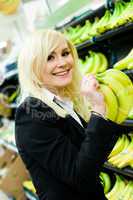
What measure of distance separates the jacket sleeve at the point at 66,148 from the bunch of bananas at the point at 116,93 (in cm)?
19

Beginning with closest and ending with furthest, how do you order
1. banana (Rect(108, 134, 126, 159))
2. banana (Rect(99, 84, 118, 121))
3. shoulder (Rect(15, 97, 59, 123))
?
1. shoulder (Rect(15, 97, 59, 123))
2. banana (Rect(99, 84, 118, 121))
3. banana (Rect(108, 134, 126, 159))

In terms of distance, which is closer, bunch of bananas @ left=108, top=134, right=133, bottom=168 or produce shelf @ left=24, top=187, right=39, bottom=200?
bunch of bananas @ left=108, top=134, right=133, bottom=168

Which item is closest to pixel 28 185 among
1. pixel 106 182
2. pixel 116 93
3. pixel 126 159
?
pixel 106 182

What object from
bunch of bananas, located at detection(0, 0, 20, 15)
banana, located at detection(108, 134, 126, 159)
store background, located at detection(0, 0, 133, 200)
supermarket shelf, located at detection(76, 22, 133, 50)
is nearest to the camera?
supermarket shelf, located at detection(76, 22, 133, 50)

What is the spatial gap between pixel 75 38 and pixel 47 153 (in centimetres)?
226

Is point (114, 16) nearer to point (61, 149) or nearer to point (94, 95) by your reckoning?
point (94, 95)

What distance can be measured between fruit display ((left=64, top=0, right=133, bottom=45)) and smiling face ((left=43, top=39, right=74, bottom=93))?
107cm

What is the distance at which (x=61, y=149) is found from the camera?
150 cm

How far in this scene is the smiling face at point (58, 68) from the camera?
1.67 metres

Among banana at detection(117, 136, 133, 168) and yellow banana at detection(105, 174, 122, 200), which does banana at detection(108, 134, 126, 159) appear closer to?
banana at detection(117, 136, 133, 168)

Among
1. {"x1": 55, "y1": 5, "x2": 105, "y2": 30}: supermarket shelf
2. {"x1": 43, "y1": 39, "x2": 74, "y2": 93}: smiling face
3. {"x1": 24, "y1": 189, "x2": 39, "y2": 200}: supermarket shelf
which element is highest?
{"x1": 55, "y1": 5, "x2": 105, "y2": 30}: supermarket shelf

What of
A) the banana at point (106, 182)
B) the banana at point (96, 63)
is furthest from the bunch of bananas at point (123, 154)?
the banana at point (96, 63)

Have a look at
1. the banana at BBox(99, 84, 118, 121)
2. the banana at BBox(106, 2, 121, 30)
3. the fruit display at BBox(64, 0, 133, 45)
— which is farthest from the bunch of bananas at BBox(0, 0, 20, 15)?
the banana at BBox(99, 84, 118, 121)

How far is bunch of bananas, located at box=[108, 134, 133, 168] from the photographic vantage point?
279 centimetres
